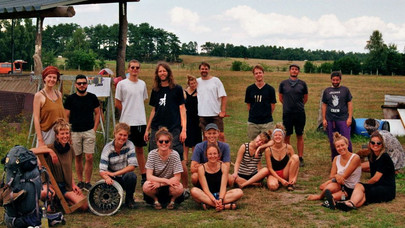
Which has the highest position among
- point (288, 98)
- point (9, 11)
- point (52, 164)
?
point (9, 11)

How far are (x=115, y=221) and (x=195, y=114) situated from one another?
124 inches

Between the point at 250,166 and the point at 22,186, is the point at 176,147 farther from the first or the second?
the point at 22,186

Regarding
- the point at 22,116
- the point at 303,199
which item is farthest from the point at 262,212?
the point at 22,116

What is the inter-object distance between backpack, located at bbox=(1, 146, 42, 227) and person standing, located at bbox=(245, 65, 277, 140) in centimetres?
409

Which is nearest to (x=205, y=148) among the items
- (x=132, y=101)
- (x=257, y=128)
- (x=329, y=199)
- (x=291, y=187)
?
(x=132, y=101)

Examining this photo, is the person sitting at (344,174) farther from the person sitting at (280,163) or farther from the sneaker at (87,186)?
the sneaker at (87,186)

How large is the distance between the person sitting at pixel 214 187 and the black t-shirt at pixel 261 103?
200 cm

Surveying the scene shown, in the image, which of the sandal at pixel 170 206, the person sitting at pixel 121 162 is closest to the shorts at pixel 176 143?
the person sitting at pixel 121 162

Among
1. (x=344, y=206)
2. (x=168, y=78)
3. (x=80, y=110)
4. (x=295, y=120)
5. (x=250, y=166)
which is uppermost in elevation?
(x=168, y=78)

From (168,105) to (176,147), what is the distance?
22.6 inches

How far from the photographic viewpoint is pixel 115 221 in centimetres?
527

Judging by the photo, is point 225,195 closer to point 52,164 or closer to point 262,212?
point 262,212

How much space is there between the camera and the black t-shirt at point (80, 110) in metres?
6.48

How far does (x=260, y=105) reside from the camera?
7.77 m
